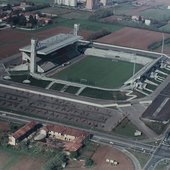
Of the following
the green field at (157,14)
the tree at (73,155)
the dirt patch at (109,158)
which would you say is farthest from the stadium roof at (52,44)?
the green field at (157,14)

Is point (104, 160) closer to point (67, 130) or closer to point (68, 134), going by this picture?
point (68, 134)

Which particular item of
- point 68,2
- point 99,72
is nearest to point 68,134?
point 99,72

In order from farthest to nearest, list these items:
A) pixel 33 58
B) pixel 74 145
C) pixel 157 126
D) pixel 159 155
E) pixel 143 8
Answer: pixel 143 8
pixel 33 58
pixel 157 126
pixel 159 155
pixel 74 145

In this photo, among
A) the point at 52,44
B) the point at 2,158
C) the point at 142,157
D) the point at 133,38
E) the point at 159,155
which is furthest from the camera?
the point at 133,38

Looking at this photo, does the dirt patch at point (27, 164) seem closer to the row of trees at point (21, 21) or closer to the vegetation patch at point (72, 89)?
the vegetation patch at point (72, 89)

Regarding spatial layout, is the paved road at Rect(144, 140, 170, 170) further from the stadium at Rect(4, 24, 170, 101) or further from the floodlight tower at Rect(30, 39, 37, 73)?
the floodlight tower at Rect(30, 39, 37, 73)

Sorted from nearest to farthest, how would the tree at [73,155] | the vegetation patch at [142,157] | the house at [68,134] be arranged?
the tree at [73,155] → the vegetation patch at [142,157] → the house at [68,134]

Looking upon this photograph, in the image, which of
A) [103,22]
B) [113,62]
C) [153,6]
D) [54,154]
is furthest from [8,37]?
[153,6]
